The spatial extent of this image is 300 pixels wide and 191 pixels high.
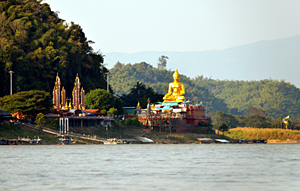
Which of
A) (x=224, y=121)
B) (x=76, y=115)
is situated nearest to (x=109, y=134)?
(x=76, y=115)

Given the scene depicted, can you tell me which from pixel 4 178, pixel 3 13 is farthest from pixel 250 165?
pixel 3 13

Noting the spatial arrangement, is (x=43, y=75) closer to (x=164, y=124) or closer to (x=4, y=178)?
(x=164, y=124)

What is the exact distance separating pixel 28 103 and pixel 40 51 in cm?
2590

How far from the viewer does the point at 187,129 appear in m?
105

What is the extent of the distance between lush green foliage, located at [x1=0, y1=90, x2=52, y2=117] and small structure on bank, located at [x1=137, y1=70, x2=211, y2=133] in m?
21.2

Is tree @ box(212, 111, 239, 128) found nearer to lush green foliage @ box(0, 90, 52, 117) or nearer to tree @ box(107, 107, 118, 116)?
tree @ box(107, 107, 118, 116)

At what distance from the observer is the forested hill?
101 meters

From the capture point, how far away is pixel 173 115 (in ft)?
343

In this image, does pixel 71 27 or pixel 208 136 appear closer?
Answer: pixel 208 136

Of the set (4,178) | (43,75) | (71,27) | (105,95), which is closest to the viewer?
(4,178)

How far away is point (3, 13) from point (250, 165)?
271 feet

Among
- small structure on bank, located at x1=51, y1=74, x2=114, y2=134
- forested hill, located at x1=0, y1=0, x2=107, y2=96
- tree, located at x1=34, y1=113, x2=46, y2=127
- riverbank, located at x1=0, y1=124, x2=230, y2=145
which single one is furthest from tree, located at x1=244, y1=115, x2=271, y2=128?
tree, located at x1=34, y1=113, x2=46, y2=127

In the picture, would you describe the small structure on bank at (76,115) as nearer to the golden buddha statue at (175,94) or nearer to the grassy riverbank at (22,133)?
the grassy riverbank at (22,133)

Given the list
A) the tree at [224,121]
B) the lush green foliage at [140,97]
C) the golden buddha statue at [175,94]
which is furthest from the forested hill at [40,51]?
the tree at [224,121]
